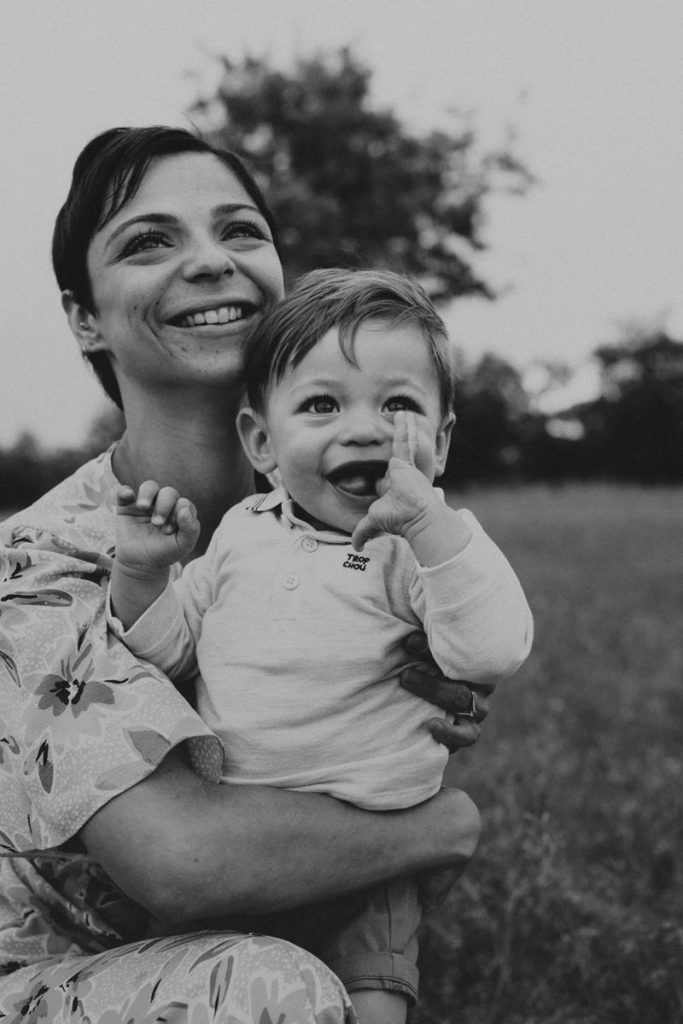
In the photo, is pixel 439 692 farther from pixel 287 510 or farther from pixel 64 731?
pixel 64 731

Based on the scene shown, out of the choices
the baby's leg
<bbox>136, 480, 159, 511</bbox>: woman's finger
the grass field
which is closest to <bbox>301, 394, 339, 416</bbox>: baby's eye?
<bbox>136, 480, 159, 511</bbox>: woman's finger

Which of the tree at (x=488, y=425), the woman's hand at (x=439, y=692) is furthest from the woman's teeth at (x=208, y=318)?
the tree at (x=488, y=425)

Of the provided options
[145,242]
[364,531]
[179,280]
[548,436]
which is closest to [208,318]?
[179,280]

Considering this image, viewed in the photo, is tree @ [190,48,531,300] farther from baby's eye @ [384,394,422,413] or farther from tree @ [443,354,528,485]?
baby's eye @ [384,394,422,413]

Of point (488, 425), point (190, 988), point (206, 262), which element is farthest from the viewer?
point (488, 425)

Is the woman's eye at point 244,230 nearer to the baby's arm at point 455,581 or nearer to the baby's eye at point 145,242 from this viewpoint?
the baby's eye at point 145,242

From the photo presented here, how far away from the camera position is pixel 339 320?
220 cm

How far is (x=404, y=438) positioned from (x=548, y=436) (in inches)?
1004

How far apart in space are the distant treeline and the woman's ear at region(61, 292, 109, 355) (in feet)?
26.1

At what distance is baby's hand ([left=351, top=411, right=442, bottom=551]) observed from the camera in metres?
1.95

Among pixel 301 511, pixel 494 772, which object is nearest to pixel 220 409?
pixel 301 511

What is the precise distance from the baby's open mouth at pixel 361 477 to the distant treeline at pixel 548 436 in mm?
8554

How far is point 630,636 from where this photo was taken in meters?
7.08

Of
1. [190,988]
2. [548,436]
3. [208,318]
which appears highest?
[208,318]
